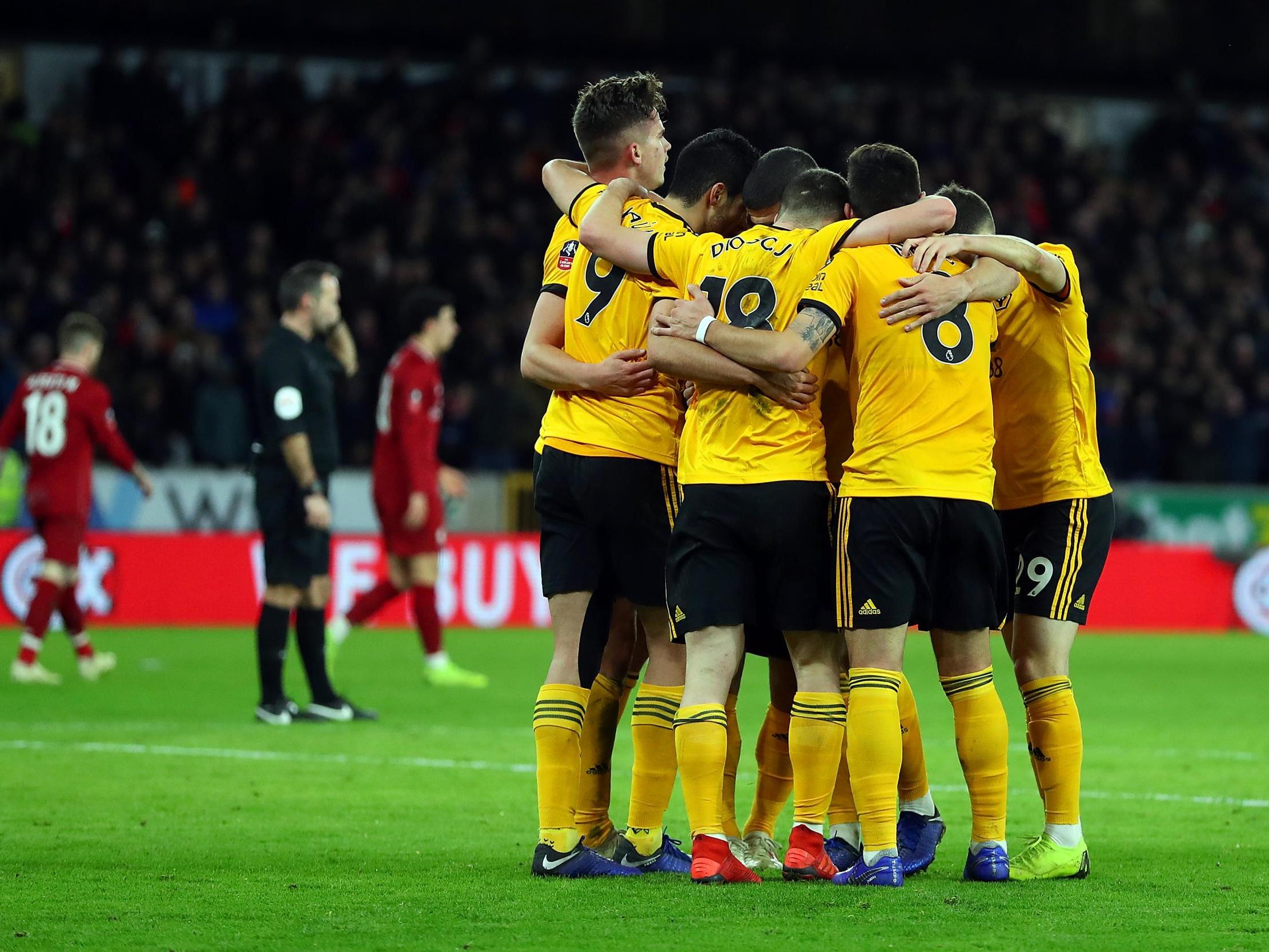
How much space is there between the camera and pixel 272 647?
962 cm

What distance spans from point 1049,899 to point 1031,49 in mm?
23190

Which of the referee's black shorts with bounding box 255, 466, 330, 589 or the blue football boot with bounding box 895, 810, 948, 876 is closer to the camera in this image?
the blue football boot with bounding box 895, 810, 948, 876

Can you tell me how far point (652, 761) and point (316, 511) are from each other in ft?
14.4

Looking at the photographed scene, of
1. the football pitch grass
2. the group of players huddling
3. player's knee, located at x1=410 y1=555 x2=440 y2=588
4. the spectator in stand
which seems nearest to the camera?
the football pitch grass

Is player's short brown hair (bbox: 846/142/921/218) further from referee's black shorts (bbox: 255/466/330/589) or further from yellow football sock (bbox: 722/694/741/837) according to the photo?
referee's black shorts (bbox: 255/466/330/589)

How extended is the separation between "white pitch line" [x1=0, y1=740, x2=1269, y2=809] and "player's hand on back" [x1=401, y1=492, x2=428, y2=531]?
9.08ft

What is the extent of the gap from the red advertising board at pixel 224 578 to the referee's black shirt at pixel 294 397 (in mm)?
6130

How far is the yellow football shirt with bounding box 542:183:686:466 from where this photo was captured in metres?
5.47

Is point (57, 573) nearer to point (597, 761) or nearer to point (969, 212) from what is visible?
point (597, 761)

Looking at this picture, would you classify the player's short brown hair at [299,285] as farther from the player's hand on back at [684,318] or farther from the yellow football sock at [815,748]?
the yellow football sock at [815,748]

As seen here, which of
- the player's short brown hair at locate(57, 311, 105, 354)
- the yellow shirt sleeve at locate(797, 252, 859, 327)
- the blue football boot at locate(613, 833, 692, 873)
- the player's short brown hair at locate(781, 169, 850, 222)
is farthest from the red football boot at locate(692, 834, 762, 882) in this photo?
the player's short brown hair at locate(57, 311, 105, 354)

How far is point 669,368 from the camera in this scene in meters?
5.20

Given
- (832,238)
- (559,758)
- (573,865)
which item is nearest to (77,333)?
(559,758)

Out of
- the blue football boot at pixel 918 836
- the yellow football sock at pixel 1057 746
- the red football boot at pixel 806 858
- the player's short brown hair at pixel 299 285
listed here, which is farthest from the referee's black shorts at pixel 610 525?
the player's short brown hair at pixel 299 285
